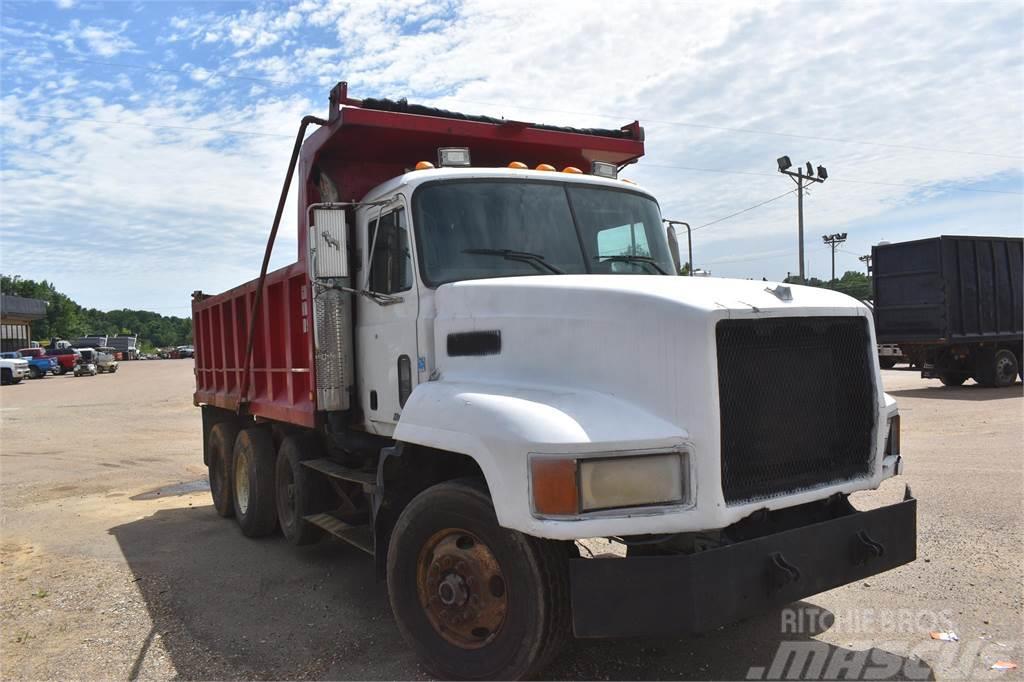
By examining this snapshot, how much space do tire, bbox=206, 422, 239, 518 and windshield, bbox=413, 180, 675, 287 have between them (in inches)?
173

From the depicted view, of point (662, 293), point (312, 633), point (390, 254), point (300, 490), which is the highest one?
point (390, 254)

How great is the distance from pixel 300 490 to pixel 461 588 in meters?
2.79

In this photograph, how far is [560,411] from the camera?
3.30 metres

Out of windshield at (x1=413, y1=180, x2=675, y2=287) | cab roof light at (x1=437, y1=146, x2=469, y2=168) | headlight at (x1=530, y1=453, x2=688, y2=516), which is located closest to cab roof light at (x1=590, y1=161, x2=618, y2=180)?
windshield at (x1=413, y1=180, x2=675, y2=287)

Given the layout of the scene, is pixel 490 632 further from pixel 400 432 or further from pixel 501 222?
pixel 501 222

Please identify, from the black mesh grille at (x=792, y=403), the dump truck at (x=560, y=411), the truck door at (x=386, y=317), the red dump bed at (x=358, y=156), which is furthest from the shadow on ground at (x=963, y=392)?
the truck door at (x=386, y=317)

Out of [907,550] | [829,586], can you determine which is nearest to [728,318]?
[829,586]

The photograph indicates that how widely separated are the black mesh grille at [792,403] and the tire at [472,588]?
91 centimetres

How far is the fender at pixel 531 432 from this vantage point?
3.11 m

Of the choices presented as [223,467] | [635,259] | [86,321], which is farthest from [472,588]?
[86,321]

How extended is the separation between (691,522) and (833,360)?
1271 mm

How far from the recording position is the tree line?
8856 cm

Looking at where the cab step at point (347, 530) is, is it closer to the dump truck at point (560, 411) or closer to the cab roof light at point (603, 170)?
the dump truck at point (560, 411)

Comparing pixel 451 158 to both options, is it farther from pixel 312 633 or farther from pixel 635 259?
pixel 312 633
